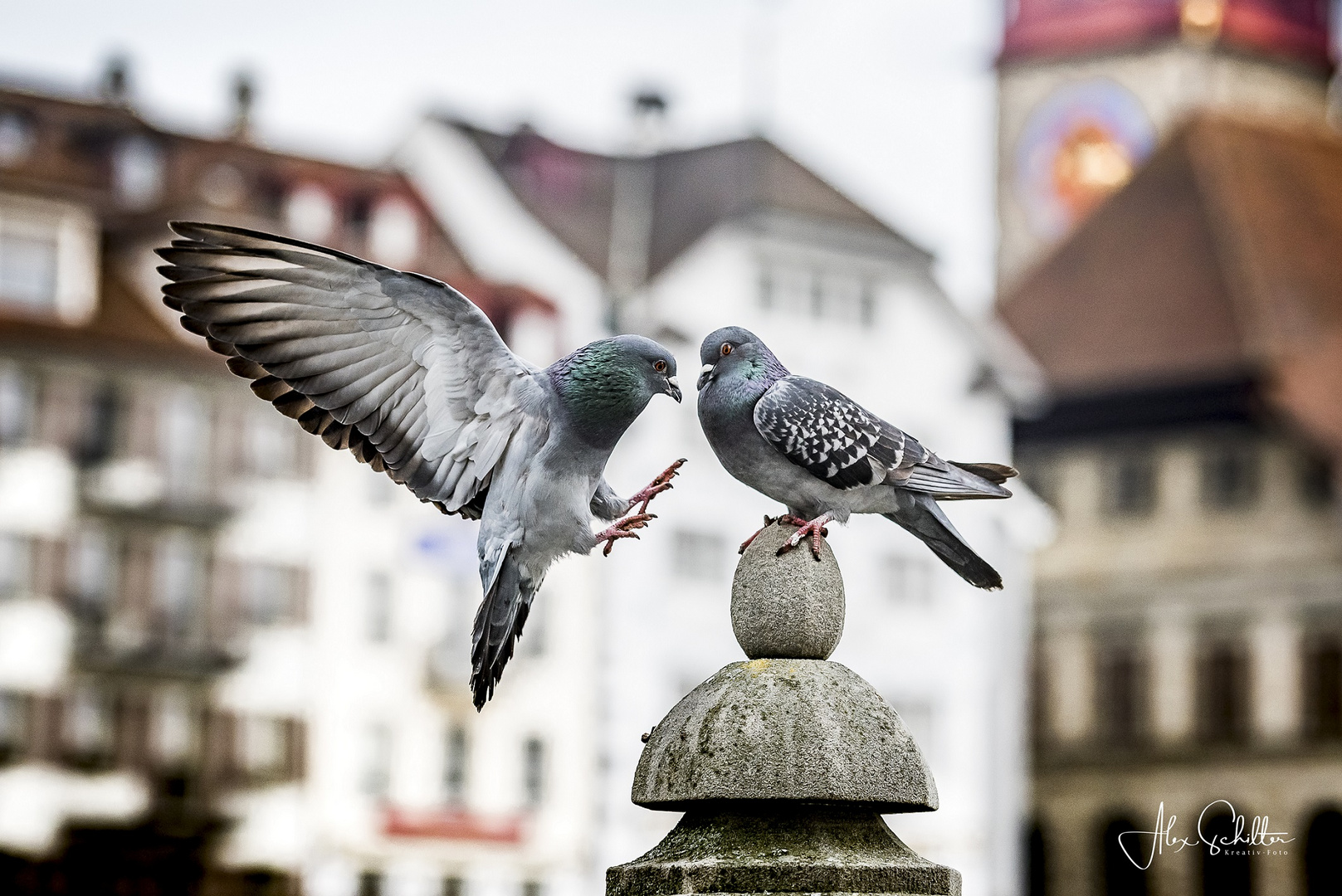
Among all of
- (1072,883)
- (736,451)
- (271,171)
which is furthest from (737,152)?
(736,451)

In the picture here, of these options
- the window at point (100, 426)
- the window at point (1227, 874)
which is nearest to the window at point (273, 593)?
the window at point (100, 426)

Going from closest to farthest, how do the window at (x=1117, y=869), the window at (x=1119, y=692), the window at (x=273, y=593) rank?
the window at (x=273, y=593) < the window at (x=1117, y=869) < the window at (x=1119, y=692)

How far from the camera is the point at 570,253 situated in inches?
2104

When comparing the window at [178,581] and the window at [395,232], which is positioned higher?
the window at [395,232]

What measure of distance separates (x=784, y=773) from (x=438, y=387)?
6.66ft

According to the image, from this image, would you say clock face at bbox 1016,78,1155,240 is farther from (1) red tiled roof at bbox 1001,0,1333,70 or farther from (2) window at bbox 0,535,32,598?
(2) window at bbox 0,535,32,598

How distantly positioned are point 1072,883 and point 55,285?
26674 mm

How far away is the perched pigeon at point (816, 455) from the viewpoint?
33.8ft

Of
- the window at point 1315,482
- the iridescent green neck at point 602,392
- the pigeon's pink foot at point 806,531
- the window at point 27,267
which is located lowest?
the pigeon's pink foot at point 806,531

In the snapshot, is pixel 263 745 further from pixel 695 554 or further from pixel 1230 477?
pixel 1230 477

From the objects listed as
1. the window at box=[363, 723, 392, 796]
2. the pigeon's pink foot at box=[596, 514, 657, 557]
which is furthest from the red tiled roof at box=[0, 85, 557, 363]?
the pigeon's pink foot at box=[596, 514, 657, 557]

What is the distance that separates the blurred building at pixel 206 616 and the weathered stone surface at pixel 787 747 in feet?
126

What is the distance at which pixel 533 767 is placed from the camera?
51.8 meters

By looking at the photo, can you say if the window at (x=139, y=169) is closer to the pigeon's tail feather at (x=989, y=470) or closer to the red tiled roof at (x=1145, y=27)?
the red tiled roof at (x=1145, y=27)
